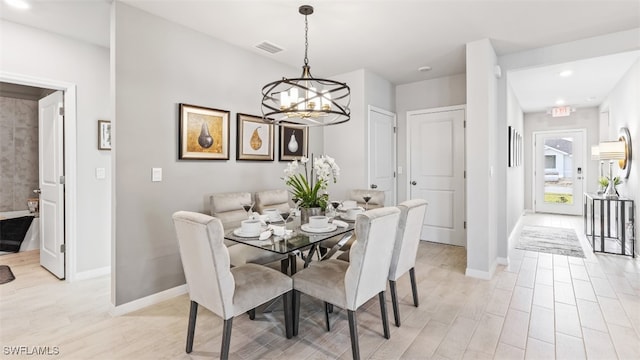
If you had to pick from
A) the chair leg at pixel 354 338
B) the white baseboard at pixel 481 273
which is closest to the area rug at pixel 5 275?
the chair leg at pixel 354 338

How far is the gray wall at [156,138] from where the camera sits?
2457 mm

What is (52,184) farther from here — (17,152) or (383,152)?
(383,152)

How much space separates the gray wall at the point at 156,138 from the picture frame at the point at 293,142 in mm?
815

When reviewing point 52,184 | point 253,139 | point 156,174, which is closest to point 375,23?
point 253,139

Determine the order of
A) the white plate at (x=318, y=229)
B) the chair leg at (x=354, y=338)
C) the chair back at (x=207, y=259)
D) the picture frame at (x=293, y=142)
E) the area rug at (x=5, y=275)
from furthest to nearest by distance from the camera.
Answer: the picture frame at (x=293, y=142), the area rug at (x=5, y=275), the white plate at (x=318, y=229), the chair leg at (x=354, y=338), the chair back at (x=207, y=259)

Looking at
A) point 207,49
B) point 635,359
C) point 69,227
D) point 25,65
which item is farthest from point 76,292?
point 635,359

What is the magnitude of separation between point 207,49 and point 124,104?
1.03 meters

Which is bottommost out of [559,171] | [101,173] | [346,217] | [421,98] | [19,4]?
[346,217]

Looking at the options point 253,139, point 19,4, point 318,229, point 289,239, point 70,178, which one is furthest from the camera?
point 253,139

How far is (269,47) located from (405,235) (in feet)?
8.24

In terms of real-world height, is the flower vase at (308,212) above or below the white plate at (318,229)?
above

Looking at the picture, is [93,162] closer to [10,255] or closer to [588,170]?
[10,255]

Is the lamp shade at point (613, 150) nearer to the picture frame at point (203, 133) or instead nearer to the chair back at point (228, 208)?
the chair back at point (228, 208)

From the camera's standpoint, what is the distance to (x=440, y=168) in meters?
4.66
